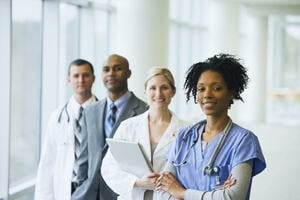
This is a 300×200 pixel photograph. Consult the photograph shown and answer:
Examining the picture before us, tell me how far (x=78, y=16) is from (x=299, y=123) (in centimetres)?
1239

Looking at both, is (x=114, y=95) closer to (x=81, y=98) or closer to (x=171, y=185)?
(x=81, y=98)

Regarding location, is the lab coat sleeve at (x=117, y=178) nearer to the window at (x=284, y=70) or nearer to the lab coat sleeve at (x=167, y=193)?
the lab coat sleeve at (x=167, y=193)

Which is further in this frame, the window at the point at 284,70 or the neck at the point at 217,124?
the window at the point at 284,70

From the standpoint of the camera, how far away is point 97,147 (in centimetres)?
352

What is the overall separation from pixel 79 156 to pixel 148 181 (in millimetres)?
923

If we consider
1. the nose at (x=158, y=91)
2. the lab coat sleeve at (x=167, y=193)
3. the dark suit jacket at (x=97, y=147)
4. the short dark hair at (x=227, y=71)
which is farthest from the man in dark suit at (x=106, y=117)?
the short dark hair at (x=227, y=71)

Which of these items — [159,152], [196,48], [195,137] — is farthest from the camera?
[196,48]

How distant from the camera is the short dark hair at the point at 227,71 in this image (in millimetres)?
2350

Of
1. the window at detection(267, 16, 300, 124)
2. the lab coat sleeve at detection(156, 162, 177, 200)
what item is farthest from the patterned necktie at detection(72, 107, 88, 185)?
the window at detection(267, 16, 300, 124)

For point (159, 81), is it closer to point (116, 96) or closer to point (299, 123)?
point (116, 96)

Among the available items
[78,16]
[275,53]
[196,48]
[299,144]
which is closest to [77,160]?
[78,16]

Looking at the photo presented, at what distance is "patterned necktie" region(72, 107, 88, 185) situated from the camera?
3.63m


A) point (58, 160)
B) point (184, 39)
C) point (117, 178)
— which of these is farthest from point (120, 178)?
point (184, 39)

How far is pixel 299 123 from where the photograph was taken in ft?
57.0
